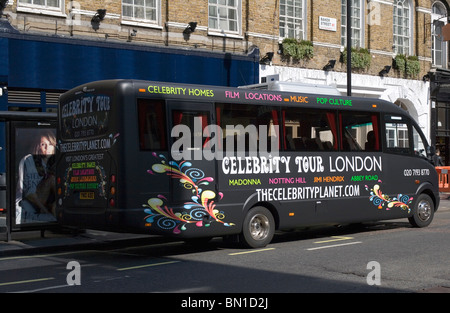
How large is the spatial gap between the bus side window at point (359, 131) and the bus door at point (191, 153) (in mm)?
3285

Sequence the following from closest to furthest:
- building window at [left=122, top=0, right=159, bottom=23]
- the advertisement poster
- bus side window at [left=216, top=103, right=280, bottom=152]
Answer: bus side window at [left=216, top=103, right=280, bottom=152] → the advertisement poster → building window at [left=122, top=0, right=159, bottom=23]

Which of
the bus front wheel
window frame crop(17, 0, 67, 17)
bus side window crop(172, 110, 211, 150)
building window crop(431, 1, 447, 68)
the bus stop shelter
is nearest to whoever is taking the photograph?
bus side window crop(172, 110, 211, 150)

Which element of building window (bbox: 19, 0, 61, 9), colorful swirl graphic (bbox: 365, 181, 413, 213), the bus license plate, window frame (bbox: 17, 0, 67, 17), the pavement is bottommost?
the pavement

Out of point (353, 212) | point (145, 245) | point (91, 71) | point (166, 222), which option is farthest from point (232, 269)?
point (91, 71)

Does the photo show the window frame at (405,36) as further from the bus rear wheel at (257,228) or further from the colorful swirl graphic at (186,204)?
the colorful swirl graphic at (186,204)

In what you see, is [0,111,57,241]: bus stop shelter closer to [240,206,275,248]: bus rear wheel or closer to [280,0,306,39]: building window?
[240,206,275,248]: bus rear wheel

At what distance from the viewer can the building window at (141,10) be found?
19.5m

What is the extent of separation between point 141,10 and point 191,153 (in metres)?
10.3

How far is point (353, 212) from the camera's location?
1308 cm

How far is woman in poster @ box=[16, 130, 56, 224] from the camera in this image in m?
12.3

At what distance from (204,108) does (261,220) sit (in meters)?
2.35

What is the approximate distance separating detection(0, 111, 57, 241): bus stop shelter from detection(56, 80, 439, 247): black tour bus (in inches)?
46.6

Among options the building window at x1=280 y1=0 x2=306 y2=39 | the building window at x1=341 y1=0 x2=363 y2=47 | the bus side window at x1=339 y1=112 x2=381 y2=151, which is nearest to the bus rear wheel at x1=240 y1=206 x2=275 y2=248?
the bus side window at x1=339 y1=112 x2=381 y2=151
